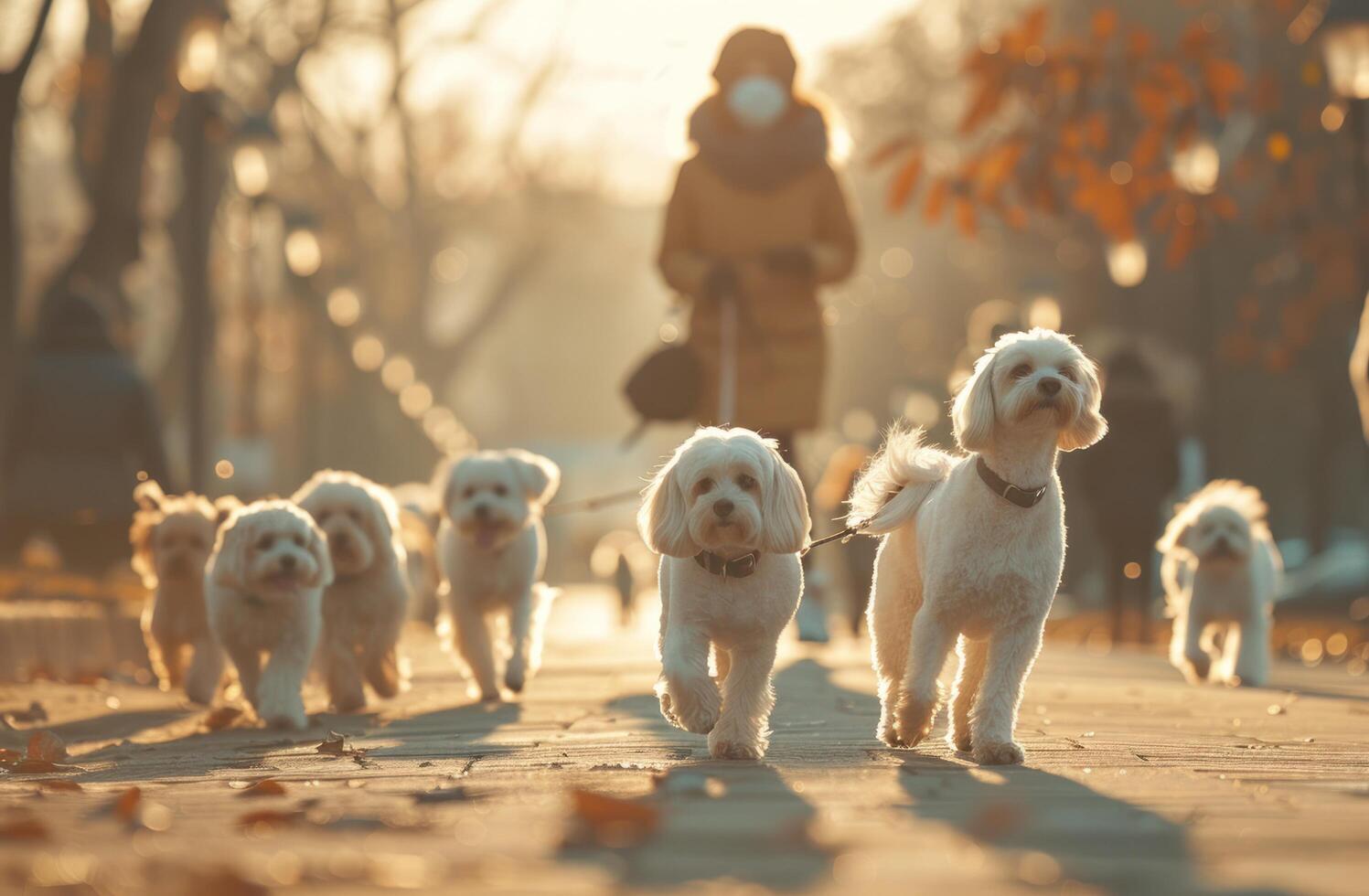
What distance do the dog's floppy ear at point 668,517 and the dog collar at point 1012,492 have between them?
0.94 meters

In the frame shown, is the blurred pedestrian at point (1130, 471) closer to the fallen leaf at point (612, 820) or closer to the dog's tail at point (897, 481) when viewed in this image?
the dog's tail at point (897, 481)

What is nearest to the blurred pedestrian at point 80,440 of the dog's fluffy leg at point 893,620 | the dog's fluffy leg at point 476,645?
the dog's fluffy leg at point 476,645

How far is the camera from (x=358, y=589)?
10.5 m

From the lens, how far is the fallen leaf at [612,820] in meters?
4.90

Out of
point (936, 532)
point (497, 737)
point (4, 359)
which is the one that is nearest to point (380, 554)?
point (497, 737)

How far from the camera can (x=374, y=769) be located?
6711 mm

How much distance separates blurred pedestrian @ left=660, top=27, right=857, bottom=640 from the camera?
1205 centimetres

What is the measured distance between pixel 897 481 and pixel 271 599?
290 centimetres

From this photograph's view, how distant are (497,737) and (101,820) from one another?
258 cm

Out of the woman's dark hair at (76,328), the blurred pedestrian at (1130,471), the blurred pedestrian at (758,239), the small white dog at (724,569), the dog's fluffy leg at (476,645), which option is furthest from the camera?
the blurred pedestrian at (1130,471)

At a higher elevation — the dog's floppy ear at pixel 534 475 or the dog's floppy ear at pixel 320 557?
the dog's floppy ear at pixel 534 475

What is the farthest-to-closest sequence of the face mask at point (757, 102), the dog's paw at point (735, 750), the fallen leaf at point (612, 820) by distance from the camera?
the face mask at point (757, 102) < the dog's paw at point (735, 750) < the fallen leaf at point (612, 820)

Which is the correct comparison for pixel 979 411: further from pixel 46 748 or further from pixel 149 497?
pixel 149 497

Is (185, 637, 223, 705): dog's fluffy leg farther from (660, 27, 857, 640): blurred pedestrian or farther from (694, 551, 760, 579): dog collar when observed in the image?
(694, 551, 760, 579): dog collar
